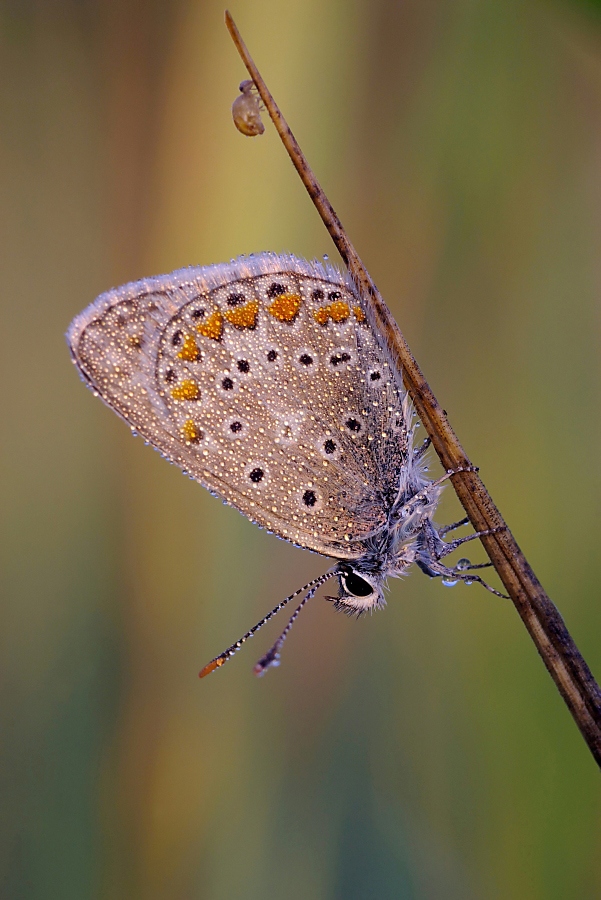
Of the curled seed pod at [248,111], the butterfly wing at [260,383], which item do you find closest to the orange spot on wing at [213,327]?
the butterfly wing at [260,383]

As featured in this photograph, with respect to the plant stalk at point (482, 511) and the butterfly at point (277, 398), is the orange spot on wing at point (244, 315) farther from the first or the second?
the plant stalk at point (482, 511)

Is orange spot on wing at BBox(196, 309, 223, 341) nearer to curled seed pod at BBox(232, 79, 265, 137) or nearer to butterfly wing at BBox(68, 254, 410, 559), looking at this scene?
butterfly wing at BBox(68, 254, 410, 559)

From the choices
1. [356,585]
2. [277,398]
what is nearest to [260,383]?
[277,398]

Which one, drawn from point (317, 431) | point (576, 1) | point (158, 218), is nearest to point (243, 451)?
point (317, 431)

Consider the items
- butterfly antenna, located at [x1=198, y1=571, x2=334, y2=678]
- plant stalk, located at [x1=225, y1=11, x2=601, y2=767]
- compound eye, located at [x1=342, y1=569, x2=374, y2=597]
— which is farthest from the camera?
compound eye, located at [x1=342, y1=569, x2=374, y2=597]

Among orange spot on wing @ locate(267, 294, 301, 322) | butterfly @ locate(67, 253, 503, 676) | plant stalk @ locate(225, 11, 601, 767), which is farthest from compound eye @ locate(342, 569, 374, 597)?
orange spot on wing @ locate(267, 294, 301, 322)

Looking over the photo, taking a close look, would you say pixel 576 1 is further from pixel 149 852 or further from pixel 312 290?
pixel 149 852
